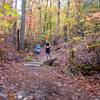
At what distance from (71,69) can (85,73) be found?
1.00 m

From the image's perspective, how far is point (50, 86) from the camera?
1038 cm

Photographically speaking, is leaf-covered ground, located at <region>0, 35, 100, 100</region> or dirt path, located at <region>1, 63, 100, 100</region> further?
dirt path, located at <region>1, 63, 100, 100</region>

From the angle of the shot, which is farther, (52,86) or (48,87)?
(52,86)

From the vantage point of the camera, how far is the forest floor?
8844 mm

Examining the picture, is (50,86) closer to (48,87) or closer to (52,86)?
(52,86)

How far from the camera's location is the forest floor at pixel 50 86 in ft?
29.0

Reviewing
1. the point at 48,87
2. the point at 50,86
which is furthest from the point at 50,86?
the point at 48,87

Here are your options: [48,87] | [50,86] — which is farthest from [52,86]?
[48,87]

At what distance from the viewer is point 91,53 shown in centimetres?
1332

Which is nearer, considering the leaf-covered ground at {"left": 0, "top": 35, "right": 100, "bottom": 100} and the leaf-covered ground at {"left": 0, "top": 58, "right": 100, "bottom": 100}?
the leaf-covered ground at {"left": 0, "top": 35, "right": 100, "bottom": 100}

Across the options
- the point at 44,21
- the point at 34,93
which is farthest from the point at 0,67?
the point at 44,21

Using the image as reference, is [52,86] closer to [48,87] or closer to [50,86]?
[50,86]

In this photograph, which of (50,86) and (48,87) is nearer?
Answer: (48,87)

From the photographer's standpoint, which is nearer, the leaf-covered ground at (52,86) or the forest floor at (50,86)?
the forest floor at (50,86)
